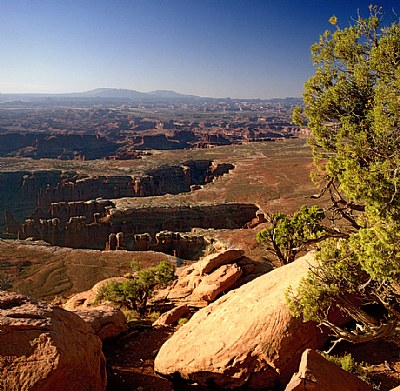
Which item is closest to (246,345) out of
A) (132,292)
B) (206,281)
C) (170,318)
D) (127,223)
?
(170,318)

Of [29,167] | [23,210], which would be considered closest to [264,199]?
[23,210]

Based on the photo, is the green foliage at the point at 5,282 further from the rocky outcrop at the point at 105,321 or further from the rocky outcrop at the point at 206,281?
the rocky outcrop at the point at 105,321

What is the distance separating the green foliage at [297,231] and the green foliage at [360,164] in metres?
0.88

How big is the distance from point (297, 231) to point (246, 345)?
17.3 ft

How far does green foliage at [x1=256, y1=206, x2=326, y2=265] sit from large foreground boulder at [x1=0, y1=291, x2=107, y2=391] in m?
6.87

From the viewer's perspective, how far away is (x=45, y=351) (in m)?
8.37

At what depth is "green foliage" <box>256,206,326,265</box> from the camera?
36.0 feet

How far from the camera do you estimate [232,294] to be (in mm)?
13945

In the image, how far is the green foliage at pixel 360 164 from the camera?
24.1ft

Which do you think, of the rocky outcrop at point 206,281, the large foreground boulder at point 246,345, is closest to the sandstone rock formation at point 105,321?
the large foreground boulder at point 246,345

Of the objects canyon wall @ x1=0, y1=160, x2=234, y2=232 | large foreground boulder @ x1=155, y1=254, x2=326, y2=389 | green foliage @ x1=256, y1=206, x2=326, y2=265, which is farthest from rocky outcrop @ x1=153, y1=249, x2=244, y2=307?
canyon wall @ x1=0, y1=160, x2=234, y2=232

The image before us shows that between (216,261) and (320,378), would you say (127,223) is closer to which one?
(216,261)

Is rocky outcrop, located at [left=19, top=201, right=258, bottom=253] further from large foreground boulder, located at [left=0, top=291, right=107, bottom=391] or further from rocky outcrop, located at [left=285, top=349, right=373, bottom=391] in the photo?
rocky outcrop, located at [left=285, top=349, right=373, bottom=391]

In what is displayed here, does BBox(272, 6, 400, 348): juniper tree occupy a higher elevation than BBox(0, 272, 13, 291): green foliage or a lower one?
higher
